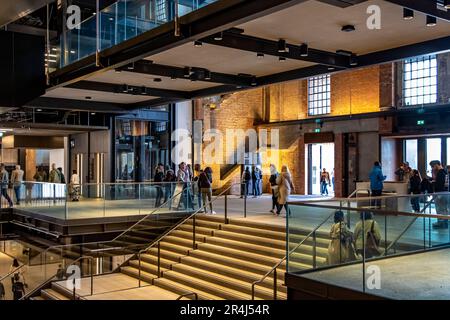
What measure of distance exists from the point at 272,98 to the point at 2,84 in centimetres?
1586

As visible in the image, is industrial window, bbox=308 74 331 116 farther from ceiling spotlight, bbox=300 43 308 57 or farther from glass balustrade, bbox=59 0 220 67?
ceiling spotlight, bbox=300 43 308 57

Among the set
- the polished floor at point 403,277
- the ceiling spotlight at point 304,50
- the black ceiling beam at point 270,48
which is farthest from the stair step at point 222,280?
the ceiling spotlight at point 304,50

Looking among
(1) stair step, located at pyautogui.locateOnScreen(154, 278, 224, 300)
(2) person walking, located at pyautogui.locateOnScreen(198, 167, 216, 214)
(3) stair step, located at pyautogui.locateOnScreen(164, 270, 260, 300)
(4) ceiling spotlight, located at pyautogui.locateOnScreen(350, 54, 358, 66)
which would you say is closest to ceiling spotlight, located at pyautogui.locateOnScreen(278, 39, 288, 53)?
(4) ceiling spotlight, located at pyautogui.locateOnScreen(350, 54, 358, 66)

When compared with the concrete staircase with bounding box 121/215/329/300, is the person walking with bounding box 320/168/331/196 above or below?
above

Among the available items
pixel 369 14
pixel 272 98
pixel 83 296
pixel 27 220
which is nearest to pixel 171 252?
pixel 83 296

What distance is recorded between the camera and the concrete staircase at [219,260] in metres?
11.0

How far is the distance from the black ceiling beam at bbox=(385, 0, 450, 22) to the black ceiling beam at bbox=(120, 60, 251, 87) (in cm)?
664

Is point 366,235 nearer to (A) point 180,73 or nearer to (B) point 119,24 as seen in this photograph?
(A) point 180,73

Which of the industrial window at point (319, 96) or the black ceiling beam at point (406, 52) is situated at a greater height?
the industrial window at point (319, 96)

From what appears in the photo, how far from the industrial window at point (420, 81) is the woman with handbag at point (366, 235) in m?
15.3

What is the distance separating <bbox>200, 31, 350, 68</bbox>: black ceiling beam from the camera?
991cm

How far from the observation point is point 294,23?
30.2ft

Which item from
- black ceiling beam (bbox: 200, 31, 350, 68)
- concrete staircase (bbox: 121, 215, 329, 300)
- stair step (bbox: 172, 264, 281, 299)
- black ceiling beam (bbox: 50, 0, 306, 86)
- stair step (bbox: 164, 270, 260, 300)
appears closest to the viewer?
black ceiling beam (bbox: 50, 0, 306, 86)

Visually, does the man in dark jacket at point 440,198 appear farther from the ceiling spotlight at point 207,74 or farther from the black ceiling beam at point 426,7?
the ceiling spotlight at point 207,74
